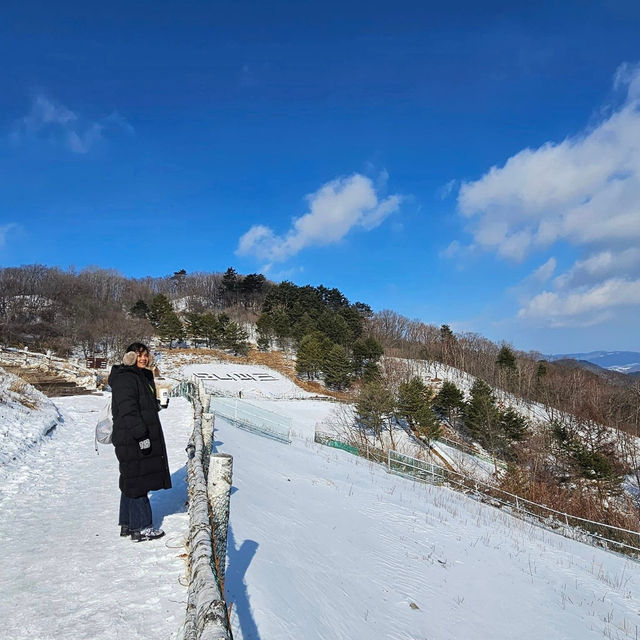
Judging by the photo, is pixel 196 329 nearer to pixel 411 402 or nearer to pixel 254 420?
pixel 411 402

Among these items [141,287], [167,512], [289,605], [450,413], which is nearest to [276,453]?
[167,512]

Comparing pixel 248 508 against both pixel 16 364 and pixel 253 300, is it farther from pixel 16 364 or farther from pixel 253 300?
pixel 253 300

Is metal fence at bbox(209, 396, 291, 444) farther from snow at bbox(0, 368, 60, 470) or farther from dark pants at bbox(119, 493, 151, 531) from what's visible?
dark pants at bbox(119, 493, 151, 531)

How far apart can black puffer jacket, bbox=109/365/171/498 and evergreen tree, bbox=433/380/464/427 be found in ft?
127

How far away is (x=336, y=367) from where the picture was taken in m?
46.8

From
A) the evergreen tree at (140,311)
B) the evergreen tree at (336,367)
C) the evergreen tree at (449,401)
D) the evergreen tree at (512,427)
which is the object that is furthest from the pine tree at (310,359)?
the evergreen tree at (140,311)

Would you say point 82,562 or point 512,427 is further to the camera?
point 512,427

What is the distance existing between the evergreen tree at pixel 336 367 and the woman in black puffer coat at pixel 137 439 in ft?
139

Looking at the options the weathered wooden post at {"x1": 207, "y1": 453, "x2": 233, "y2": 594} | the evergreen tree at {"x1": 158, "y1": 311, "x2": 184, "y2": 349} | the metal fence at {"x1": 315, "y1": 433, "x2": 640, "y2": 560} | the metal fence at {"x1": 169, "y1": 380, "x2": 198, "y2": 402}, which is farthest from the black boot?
the evergreen tree at {"x1": 158, "y1": 311, "x2": 184, "y2": 349}

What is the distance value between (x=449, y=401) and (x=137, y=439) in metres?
39.4

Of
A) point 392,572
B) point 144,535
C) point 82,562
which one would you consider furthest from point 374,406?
point 82,562

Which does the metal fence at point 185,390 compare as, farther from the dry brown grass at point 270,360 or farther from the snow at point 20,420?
the dry brown grass at point 270,360

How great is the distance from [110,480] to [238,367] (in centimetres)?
4496

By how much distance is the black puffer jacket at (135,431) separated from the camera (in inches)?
160
